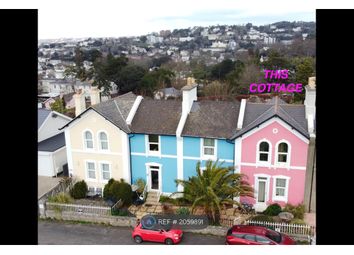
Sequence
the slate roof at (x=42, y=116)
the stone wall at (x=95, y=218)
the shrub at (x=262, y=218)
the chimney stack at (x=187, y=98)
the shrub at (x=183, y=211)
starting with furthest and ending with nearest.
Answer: the slate roof at (x=42, y=116)
the chimney stack at (x=187, y=98)
the shrub at (x=183, y=211)
the stone wall at (x=95, y=218)
the shrub at (x=262, y=218)

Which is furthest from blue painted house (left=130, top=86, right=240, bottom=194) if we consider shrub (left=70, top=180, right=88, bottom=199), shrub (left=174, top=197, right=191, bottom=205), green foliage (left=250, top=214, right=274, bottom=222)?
green foliage (left=250, top=214, right=274, bottom=222)

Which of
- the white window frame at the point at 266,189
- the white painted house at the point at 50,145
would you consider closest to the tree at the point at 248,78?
the white painted house at the point at 50,145

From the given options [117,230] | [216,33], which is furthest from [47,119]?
[216,33]

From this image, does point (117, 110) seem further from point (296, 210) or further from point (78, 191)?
point (296, 210)

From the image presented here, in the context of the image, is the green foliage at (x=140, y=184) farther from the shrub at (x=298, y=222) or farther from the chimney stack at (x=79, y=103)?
the shrub at (x=298, y=222)

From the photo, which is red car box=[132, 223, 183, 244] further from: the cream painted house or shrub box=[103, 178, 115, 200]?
the cream painted house

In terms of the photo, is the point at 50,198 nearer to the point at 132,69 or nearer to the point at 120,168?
the point at 120,168

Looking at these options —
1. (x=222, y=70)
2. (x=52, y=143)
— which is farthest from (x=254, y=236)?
(x=222, y=70)
